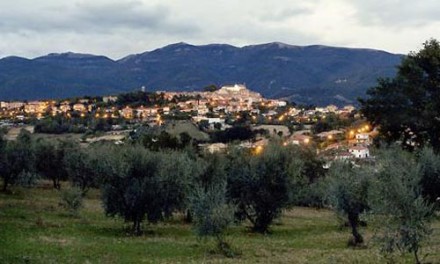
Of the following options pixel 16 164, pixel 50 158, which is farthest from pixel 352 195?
pixel 50 158

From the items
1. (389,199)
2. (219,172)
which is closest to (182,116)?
(219,172)

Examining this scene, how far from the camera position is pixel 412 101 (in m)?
53.8

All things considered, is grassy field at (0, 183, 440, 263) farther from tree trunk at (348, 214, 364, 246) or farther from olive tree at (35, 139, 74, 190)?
olive tree at (35, 139, 74, 190)

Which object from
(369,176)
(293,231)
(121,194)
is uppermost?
(369,176)

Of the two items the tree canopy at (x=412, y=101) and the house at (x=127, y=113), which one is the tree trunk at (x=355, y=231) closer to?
the tree canopy at (x=412, y=101)

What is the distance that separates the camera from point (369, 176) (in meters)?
33.1

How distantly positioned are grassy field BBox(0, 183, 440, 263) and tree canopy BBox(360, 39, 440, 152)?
42.7 feet

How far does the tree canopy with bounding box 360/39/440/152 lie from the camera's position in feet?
172

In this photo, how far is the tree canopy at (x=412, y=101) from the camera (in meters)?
52.3

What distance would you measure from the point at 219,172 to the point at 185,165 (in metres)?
6.86

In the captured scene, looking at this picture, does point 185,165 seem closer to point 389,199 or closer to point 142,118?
point 389,199

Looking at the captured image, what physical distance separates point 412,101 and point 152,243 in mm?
31881

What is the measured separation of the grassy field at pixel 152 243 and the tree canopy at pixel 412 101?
13.0 meters

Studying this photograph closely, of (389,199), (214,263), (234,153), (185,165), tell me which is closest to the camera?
(389,199)
